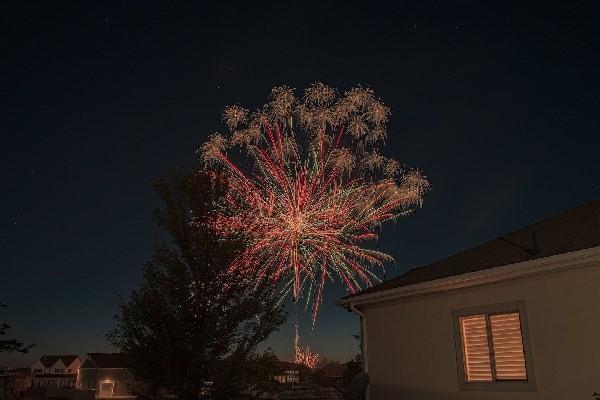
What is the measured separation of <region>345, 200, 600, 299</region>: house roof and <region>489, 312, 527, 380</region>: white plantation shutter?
0.93m

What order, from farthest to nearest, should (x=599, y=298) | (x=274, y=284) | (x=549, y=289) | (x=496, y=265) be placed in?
(x=274, y=284)
(x=496, y=265)
(x=549, y=289)
(x=599, y=298)

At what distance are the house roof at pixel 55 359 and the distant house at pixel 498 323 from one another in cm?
8073

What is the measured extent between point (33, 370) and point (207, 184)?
81.4 meters

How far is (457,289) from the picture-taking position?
9.35 m

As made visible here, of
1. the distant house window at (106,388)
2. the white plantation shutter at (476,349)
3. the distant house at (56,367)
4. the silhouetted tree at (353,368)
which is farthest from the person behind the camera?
the distant house at (56,367)

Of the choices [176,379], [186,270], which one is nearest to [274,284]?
[186,270]

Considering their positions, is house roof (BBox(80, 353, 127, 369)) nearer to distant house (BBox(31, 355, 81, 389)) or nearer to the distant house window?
the distant house window

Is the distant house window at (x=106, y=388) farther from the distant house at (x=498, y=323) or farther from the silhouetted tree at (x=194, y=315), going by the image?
the distant house at (x=498, y=323)

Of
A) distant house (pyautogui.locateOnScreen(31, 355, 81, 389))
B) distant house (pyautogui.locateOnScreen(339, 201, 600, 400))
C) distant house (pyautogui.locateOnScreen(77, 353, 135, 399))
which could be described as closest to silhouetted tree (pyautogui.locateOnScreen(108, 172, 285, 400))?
distant house (pyautogui.locateOnScreen(339, 201, 600, 400))

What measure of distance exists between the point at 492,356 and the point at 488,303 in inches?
34.8

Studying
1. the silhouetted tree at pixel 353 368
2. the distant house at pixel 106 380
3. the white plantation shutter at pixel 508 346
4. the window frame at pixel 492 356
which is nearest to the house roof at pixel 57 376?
the distant house at pixel 106 380

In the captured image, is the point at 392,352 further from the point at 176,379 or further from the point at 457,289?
the point at 176,379

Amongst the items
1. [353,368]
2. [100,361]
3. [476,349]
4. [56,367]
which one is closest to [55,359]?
[56,367]

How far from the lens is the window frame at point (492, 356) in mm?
8078
